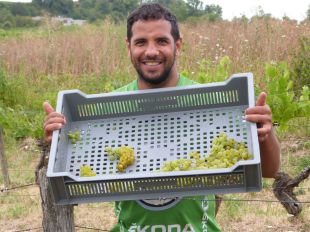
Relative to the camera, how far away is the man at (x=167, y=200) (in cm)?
187

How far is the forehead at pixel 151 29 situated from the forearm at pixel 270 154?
520 mm

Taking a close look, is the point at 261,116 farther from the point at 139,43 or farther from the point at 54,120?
the point at 54,120

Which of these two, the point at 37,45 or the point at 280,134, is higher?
the point at 37,45

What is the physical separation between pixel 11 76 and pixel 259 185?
7.04 metres

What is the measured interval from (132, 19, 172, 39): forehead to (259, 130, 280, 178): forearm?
52 centimetres

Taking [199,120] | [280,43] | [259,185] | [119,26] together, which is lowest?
[259,185]

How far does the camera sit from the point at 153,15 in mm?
1934

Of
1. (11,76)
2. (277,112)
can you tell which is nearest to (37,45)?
(11,76)

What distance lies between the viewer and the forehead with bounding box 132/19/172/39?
1918mm

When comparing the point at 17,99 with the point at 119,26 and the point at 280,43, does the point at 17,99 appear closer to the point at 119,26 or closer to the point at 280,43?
the point at 119,26

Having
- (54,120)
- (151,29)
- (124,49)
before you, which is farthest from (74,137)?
(124,49)

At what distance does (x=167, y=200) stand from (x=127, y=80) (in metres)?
5.62

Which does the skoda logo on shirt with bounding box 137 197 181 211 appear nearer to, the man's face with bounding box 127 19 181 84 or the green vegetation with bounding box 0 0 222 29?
the man's face with bounding box 127 19 181 84

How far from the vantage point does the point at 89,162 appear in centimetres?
192
